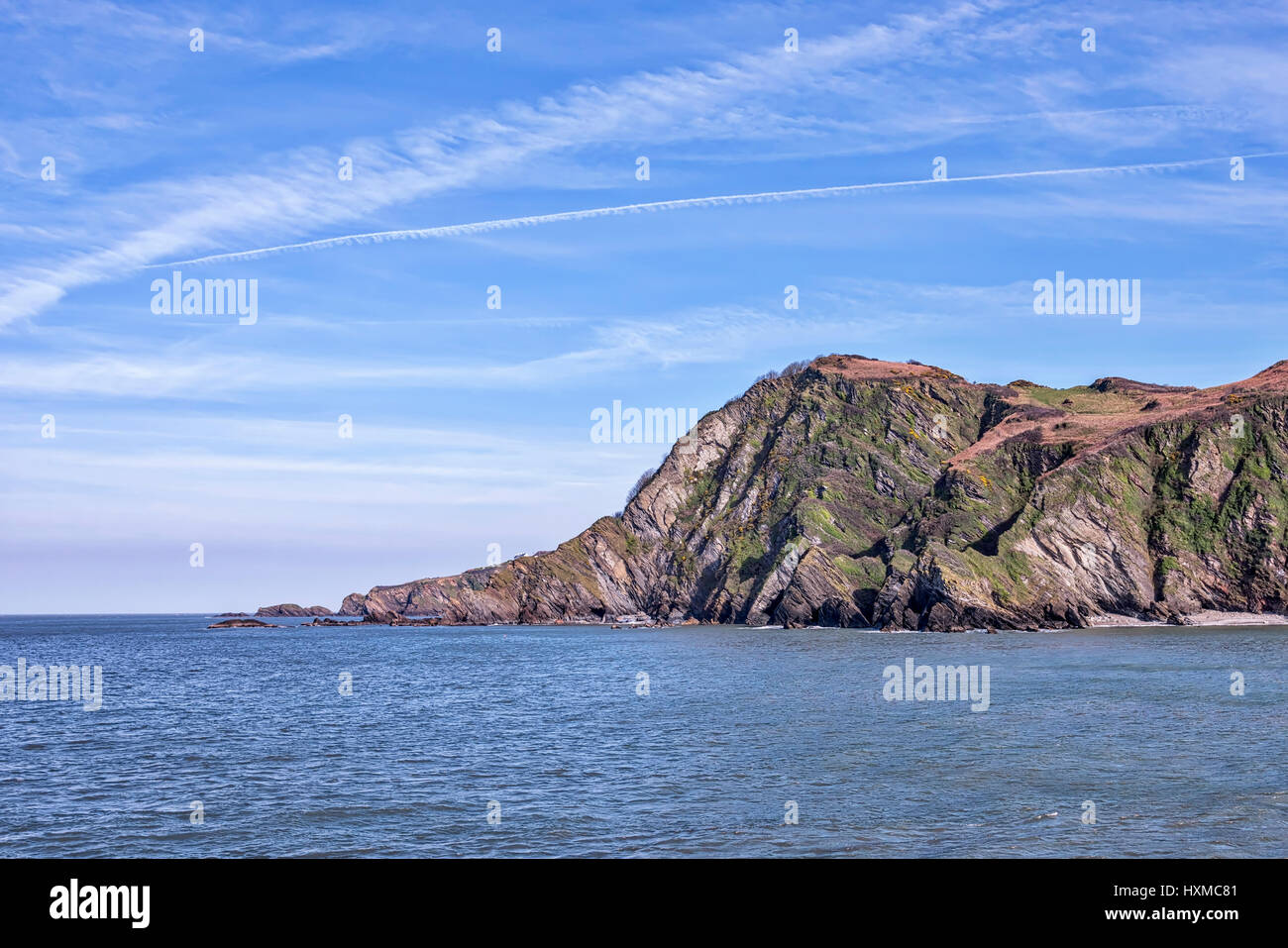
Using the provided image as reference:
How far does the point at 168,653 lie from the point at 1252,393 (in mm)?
203196

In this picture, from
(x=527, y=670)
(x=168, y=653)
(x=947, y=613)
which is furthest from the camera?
(x=947, y=613)

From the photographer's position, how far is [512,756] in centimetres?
4594

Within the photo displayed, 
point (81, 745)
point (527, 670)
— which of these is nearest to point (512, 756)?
point (81, 745)

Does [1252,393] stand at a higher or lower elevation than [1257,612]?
→ higher

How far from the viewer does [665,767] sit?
4216cm

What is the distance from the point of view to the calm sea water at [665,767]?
30141 mm

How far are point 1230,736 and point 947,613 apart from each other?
118583mm

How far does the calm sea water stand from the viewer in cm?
3014
